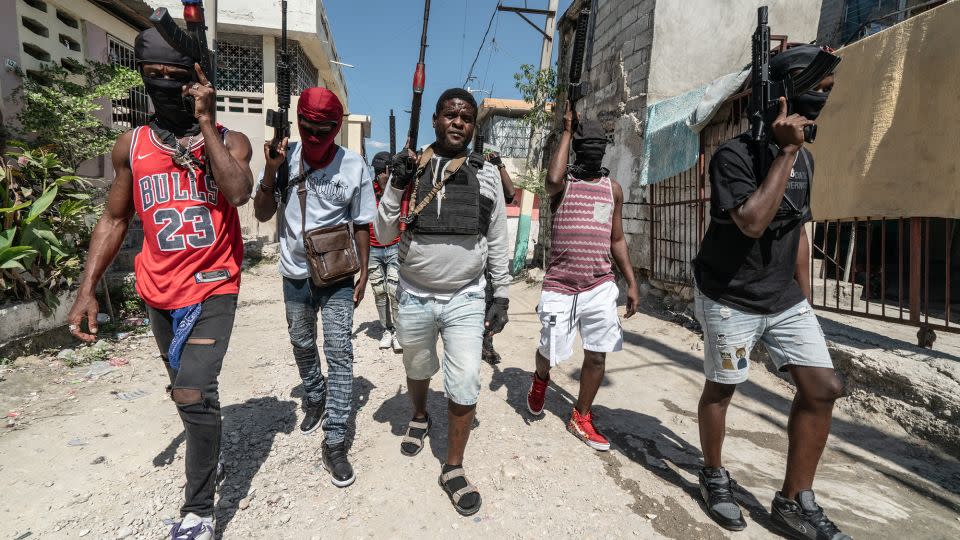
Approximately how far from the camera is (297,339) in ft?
9.32

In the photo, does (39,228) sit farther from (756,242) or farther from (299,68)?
(299,68)

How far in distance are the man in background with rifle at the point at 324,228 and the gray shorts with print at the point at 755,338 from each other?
1.83 metres

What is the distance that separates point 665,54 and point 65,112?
23.9ft

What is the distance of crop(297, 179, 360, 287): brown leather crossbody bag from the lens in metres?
2.56

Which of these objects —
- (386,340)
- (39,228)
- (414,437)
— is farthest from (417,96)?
(39,228)

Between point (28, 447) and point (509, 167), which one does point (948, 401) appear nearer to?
point (28, 447)

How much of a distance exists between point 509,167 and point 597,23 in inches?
431

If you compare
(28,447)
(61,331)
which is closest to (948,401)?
(28,447)

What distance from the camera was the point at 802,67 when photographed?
2.07m

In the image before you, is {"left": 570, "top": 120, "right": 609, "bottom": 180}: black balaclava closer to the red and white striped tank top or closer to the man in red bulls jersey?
the red and white striped tank top

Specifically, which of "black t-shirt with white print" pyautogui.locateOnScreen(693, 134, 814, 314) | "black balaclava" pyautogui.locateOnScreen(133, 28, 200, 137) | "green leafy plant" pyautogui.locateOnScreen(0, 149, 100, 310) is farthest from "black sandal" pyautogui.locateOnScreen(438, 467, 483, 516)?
"green leafy plant" pyautogui.locateOnScreen(0, 149, 100, 310)

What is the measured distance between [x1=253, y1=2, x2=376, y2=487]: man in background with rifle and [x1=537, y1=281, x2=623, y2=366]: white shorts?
1.18 m

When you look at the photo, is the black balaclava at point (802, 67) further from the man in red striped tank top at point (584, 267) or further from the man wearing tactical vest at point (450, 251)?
the man wearing tactical vest at point (450, 251)

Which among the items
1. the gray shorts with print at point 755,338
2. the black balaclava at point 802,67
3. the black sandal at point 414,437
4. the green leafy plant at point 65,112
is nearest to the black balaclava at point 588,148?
the black balaclava at point 802,67
